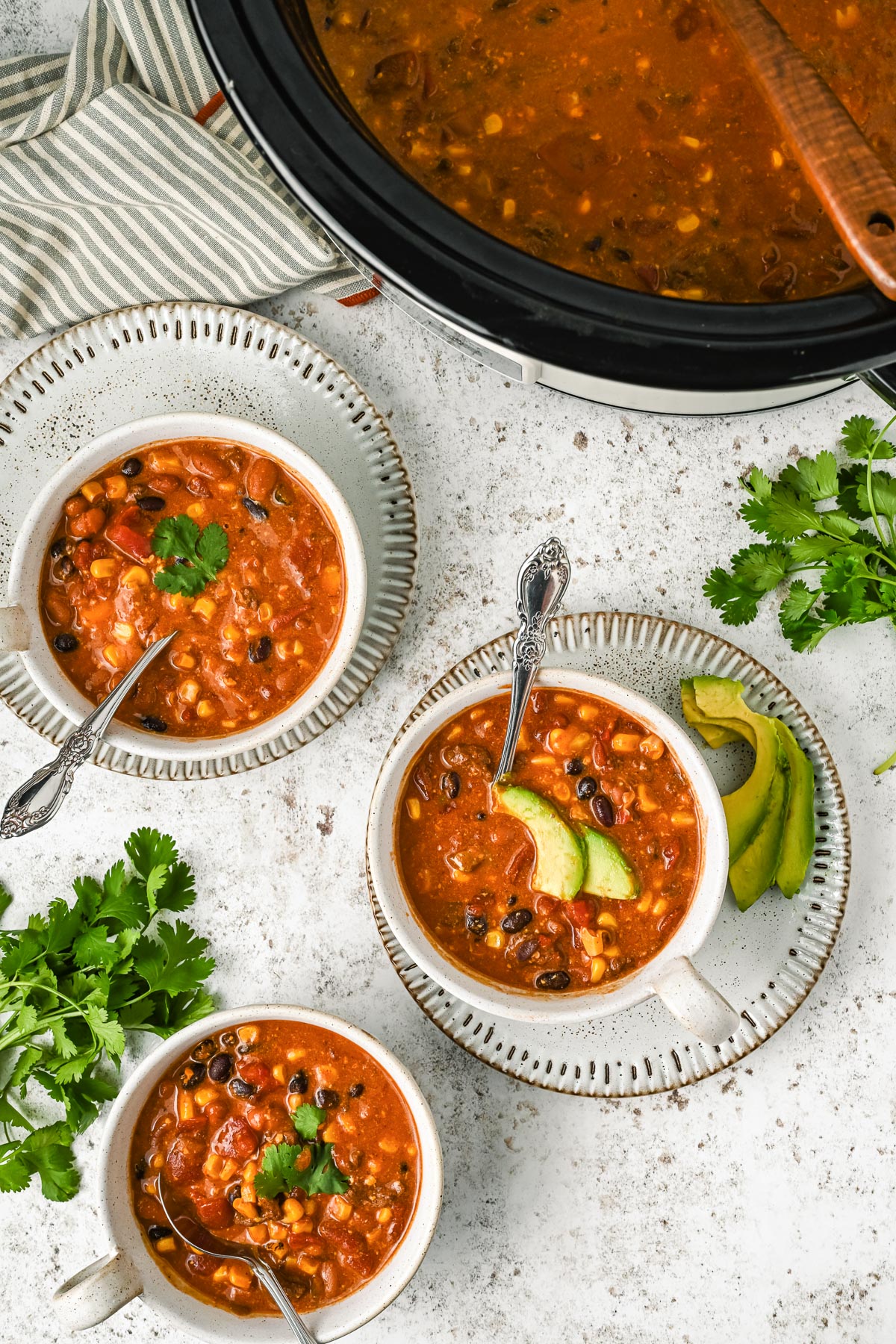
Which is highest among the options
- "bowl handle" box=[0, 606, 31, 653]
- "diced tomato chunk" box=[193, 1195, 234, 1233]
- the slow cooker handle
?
the slow cooker handle

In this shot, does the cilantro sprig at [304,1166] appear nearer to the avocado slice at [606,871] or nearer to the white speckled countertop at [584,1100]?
the white speckled countertop at [584,1100]

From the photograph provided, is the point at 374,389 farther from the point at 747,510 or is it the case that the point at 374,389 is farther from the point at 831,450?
the point at 831,450

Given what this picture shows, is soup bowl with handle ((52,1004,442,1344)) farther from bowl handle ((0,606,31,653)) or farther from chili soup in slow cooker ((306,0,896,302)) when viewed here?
chili soup in slow cooker ((306,0,896,302))

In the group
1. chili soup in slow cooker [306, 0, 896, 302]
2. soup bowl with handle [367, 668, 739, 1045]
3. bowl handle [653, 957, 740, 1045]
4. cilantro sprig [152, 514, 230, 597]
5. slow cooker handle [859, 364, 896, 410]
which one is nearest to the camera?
chili soup in slow cooker [306, 0, 896, 302]

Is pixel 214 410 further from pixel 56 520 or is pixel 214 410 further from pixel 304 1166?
pixel 304 1166

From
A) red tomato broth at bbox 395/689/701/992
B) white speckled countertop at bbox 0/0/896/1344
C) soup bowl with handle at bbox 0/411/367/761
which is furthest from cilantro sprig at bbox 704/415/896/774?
soup bowl with handle at bbox 0/411/367/761

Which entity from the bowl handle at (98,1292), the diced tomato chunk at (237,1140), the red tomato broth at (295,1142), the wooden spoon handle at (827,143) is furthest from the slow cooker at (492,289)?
the bowl handle at (98,1292)

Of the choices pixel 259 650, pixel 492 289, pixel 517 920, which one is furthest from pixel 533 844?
pixel 492 289
